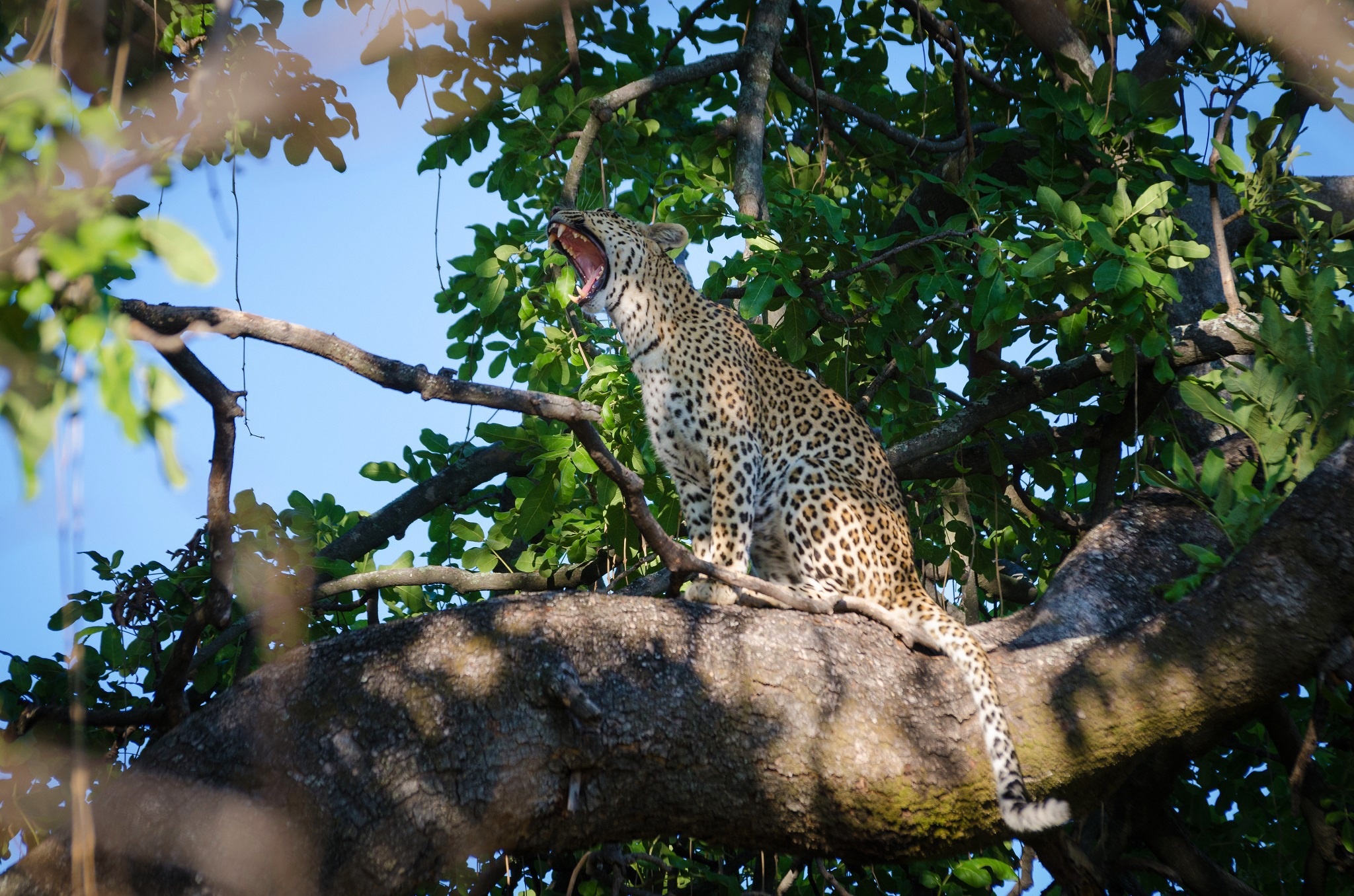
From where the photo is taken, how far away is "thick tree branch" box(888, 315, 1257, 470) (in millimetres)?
5750

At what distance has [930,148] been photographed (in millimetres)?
7027

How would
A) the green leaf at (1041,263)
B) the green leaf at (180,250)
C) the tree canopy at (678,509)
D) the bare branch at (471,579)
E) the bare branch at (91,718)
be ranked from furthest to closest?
the bare branch at (471,579)
the green leaf at (1041,263)
the bare branch at (91,718)
the tree canopy at (678,509)
the green leaf at (180,250)

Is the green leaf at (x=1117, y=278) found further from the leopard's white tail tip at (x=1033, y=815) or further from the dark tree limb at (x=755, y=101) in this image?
the leopard's white tail tip at (x=1033, y=815)

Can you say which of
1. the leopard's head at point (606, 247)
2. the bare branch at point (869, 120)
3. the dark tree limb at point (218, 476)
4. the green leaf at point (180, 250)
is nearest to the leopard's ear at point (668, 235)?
the leopard's head at point (606, 247)

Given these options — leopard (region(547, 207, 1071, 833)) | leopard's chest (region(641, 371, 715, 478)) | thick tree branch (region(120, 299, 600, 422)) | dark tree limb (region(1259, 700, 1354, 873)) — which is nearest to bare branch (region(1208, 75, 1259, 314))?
leopard (region(547, 207, 1071, 833))

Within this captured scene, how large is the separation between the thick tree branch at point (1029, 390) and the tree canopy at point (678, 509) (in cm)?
4

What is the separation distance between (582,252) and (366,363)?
10.0 ft

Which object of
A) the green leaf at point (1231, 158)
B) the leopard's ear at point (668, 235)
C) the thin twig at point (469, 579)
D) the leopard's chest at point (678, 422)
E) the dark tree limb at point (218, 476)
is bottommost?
the dark tree limb at point (218, 476)

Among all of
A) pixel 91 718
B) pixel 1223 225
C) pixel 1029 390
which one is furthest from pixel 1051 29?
pixel 91 718

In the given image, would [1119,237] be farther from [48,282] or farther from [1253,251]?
[48,282]

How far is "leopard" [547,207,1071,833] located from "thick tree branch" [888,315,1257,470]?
291 mm

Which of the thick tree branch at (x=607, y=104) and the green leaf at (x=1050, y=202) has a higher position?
the thick tree branch at (x=607, y=104)

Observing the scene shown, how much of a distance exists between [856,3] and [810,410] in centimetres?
443

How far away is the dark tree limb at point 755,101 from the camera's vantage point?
6.26 m
